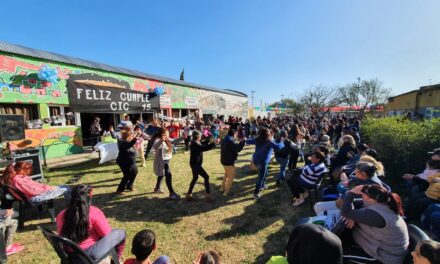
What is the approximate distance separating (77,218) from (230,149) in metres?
3.43

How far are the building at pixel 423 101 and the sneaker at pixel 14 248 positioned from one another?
668 inches

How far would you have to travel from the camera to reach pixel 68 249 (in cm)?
212

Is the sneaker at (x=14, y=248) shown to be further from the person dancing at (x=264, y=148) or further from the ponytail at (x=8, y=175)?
the person dancing at (x=264, y=148)

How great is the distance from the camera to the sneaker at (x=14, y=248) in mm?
3340

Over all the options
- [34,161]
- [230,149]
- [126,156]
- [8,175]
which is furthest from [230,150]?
[34,161]

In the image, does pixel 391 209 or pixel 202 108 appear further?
pixel 202 108

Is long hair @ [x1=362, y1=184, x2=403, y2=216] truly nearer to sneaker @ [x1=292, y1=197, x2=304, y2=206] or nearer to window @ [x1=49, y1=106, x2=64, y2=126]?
sneaker @ [x1=292, y1=197, x2=304, y2=206]

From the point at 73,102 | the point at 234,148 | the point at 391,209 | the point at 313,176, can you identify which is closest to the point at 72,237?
the point at 391,209

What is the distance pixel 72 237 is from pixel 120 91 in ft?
28.2

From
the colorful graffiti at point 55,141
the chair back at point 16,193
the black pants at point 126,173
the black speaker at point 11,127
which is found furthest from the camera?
the colorful graffiti at point 55,141

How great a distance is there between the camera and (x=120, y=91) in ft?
32.2

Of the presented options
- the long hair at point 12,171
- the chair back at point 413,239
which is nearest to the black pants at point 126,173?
the long hair at point 12,171

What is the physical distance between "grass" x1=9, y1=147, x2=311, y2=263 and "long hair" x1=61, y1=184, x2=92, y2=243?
136cm

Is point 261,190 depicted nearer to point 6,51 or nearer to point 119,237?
point 119,237
